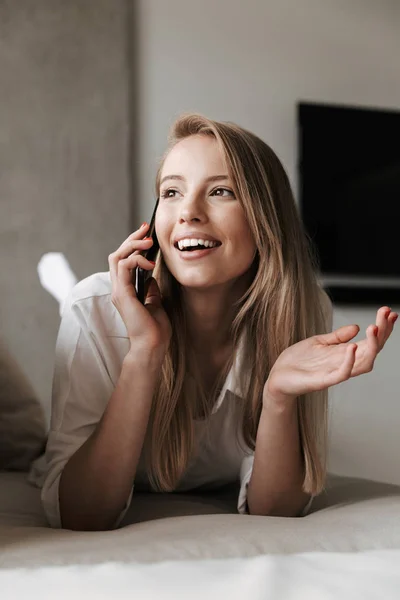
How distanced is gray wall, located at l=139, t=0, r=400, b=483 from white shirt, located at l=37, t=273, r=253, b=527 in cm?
142

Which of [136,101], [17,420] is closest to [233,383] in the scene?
[17,420]

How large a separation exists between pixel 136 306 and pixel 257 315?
→ 10.4 inches

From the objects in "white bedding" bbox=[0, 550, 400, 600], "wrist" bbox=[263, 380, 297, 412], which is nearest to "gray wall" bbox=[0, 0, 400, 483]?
"wrist" bbox=[263, 380, 297, 412]

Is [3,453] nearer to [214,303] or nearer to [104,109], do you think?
[214,303]

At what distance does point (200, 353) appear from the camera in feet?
4.19

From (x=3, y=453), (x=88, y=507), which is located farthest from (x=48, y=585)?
(x=3, y=453)

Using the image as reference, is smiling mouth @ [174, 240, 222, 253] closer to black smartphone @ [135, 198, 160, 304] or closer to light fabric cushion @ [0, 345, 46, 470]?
black smartphone @ [135, 198, 160, 304]

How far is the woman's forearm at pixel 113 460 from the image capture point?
1.04m

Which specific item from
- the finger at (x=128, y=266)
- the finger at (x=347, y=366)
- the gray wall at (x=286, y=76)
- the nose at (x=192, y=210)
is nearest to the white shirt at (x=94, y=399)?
the finger at (x=128, y=266)

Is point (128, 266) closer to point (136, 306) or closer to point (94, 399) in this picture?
point (136, 306)

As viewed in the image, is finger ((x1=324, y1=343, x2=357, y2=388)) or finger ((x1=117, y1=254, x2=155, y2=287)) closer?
finger ((x1=324, y1=343, x2=357, y2=388))

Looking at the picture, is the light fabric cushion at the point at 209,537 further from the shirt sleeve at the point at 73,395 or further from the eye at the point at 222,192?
the eye at the point at 222,192

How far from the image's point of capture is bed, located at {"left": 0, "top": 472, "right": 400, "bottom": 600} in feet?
1.74

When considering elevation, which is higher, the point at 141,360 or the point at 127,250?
the point at 127,250
